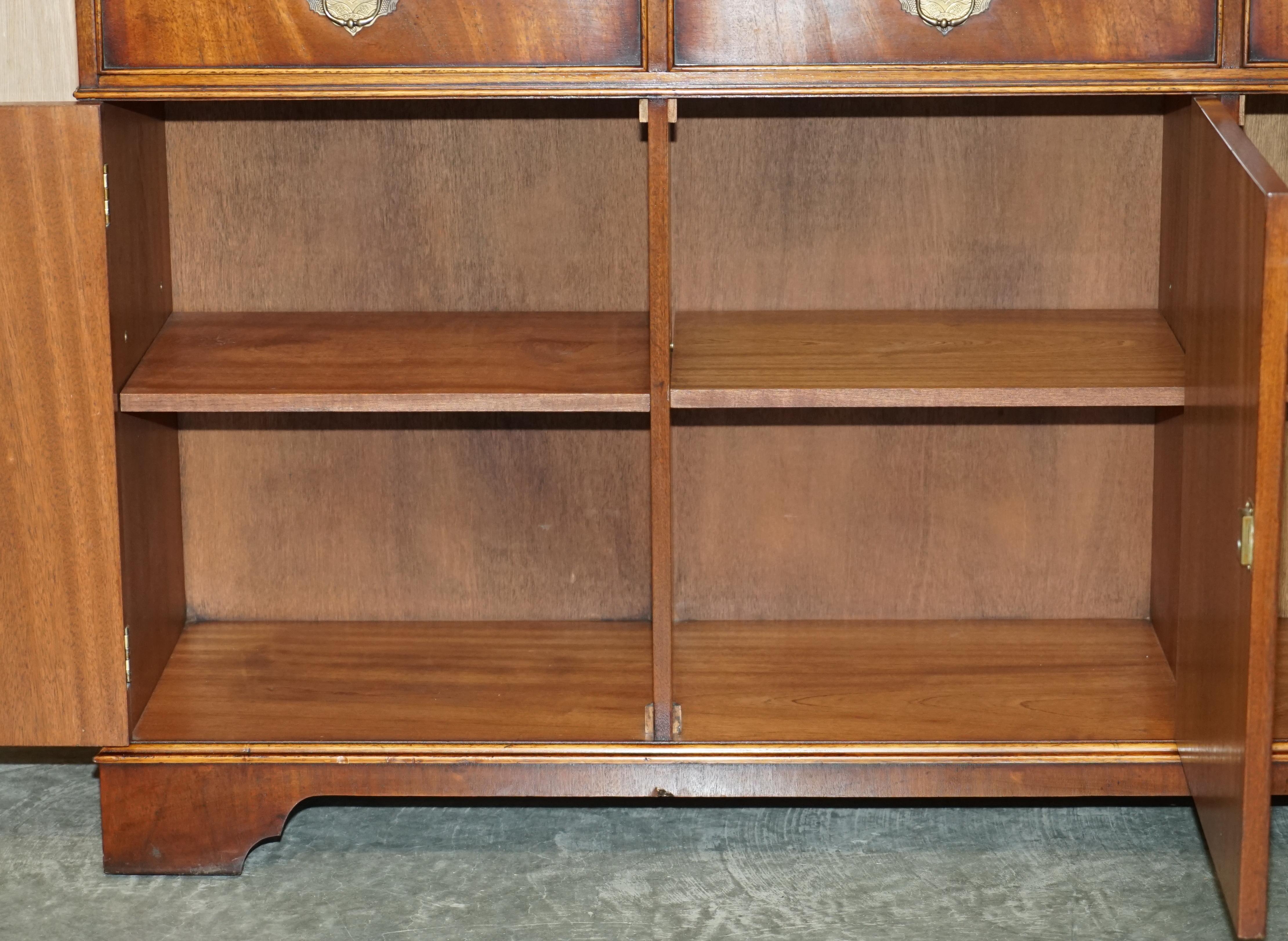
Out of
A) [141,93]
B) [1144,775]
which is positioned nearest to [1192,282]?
[1144,775]

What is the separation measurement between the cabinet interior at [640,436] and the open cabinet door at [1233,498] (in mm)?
161

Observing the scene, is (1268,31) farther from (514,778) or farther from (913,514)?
(514,778)

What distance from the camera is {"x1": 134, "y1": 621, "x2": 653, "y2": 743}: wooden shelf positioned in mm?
1935

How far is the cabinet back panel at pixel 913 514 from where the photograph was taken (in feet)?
7.35

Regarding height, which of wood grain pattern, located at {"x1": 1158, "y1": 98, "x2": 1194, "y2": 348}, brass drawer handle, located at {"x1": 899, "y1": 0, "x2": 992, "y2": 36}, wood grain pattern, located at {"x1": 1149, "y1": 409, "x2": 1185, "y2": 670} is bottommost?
wood grain pattern, located at {"x1": 1149, "y1": 409, "x2": 1185, "y2": 670}

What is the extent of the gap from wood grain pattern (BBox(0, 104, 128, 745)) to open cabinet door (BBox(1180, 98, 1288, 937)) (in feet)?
4.08

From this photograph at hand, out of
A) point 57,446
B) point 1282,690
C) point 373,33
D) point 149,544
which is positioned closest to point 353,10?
point 373,33

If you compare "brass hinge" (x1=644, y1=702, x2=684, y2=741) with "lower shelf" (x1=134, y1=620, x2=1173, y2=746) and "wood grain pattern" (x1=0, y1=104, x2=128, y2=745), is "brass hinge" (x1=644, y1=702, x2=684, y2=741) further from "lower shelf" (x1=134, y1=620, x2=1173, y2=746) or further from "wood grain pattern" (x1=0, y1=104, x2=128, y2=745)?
"wood grain pattern" (x1=0, y1=104, x2=128, y2=745)

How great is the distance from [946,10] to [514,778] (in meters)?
1.02

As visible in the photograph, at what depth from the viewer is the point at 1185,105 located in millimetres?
1923

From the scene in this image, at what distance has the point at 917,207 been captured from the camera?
2.16 m

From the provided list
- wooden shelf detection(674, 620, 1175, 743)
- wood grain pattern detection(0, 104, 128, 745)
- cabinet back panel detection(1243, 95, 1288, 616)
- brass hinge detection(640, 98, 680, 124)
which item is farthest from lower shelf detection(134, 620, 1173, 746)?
brass hinge detection(640, 98, 680, 124)

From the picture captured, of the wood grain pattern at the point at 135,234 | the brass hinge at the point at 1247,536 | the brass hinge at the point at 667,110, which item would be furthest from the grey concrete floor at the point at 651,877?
the brass hinge at the point at 667,110

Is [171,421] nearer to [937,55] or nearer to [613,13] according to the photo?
[613,13]
